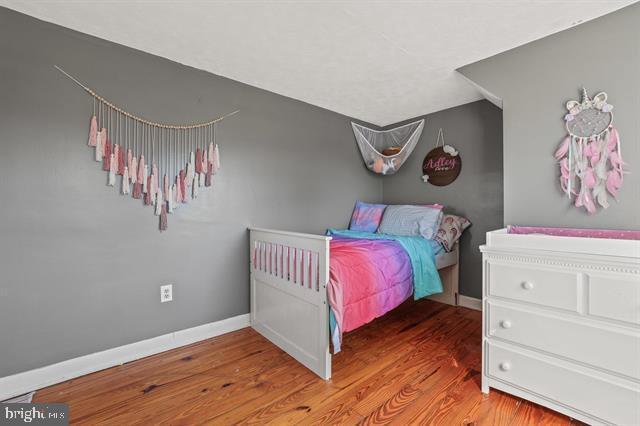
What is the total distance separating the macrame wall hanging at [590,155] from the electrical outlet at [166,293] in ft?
9.07

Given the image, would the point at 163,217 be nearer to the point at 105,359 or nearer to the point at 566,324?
the point at 105,359

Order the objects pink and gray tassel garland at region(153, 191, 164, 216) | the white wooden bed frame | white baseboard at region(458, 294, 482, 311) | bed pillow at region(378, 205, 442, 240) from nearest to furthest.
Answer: the white wooden bed frame, pink and gray tassel garland at region(153, 191, 164, 216), bed pillow at region(378, 205, 442, 240), white baseboard at region(458, 294, 482, 311)

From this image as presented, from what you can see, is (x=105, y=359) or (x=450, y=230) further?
(x=450, y=230)

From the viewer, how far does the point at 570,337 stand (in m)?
1.37

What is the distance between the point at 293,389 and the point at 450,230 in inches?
81.7

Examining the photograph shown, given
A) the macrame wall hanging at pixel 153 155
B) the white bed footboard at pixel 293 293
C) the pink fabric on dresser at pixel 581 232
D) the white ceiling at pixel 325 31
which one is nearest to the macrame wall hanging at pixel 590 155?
the pink fabric on dresser at pixel 581 232

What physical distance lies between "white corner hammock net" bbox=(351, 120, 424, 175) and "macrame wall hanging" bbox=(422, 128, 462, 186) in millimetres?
255

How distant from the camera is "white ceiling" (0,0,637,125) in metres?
1.57

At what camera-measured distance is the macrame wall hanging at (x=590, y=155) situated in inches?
64.3

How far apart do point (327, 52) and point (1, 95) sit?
193 cm

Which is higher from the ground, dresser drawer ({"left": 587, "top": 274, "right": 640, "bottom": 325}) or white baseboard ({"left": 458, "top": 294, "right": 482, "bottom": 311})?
dresser drawer ({"left": 587, "top": 274, "right": 640, "bottom": 325})

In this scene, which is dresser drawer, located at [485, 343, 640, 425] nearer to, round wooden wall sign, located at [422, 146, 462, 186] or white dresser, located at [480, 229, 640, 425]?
white dresser, located at [480, 229, 640, 425]

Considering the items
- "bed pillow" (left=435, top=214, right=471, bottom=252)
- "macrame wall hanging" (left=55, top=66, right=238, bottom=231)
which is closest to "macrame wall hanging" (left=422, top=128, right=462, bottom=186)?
"bed pillow" (left=435, top=214, right=471, bottom=252)

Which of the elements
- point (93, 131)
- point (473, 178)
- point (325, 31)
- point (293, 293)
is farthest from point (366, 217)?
point (93, 131)
